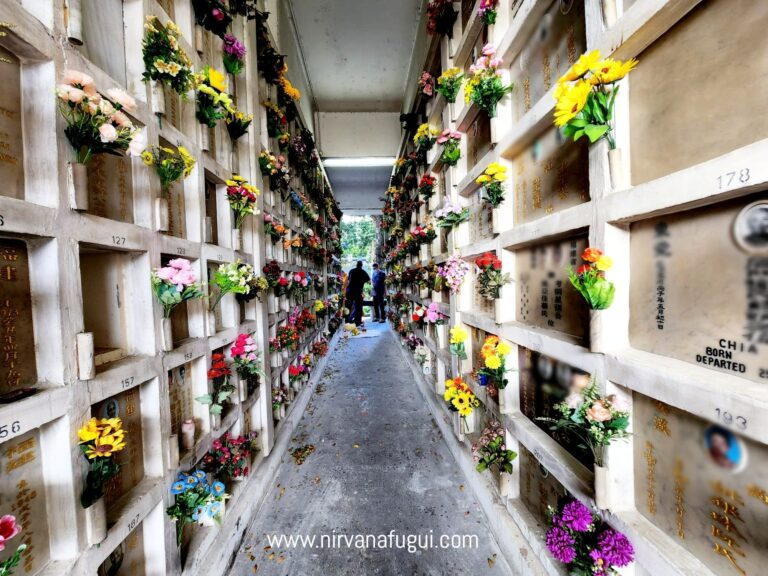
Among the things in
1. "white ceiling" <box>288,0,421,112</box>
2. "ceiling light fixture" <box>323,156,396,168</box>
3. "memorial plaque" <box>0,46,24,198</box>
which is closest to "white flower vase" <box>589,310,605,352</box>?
"memorial plaque" <box>0,46,24,198</box>

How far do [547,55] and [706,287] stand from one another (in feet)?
4.81

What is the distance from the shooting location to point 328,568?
204 cm

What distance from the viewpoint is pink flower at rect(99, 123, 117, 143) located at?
1.10 metres

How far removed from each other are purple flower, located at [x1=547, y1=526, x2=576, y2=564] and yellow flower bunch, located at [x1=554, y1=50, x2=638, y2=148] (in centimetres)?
167

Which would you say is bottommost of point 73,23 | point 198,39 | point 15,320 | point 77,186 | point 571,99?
point 15,320

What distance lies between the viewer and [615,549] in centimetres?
122

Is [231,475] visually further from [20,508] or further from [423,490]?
[423,490]

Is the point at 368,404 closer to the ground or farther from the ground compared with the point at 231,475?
closer to the ground

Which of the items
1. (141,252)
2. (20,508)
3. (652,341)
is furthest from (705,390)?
(141,252)

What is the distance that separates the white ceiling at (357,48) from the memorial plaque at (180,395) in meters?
5.53

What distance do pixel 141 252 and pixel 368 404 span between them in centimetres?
367

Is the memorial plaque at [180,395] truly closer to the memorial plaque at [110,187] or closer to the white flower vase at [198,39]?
the memorial plaque at [110,187]

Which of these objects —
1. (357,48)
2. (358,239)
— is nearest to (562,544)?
(357,48)

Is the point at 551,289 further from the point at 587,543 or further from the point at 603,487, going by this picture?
the point at 587,543
